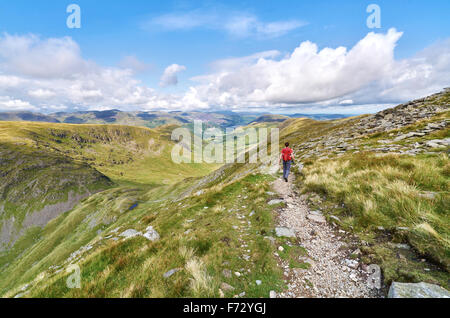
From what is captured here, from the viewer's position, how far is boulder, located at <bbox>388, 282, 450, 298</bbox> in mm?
3871

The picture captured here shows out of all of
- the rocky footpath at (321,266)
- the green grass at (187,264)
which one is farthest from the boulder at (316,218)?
the green grass at (187,264)

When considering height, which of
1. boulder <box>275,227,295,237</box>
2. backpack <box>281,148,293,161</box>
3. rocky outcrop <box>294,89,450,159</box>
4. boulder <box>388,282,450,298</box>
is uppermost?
rocky outcrop <box>294,89,450,159</box>

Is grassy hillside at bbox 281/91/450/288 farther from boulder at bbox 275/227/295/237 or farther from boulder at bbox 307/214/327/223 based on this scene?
boulder at bbox 275/227/295/237

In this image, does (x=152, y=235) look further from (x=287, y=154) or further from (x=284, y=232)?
(x=287, y=154)

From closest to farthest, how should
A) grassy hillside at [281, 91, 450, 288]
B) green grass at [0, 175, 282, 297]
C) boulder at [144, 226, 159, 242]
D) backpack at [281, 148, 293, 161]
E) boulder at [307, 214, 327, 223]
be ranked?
1. grassy hillside at [281, 91, 450, 288]
2. green grass at [0, 175, 282, 297]
3. boulder at [307, 214, 327, 223]
4. boulder at [144, 226, 159, 242]
5. backpack at [281, 148, 293, 161]

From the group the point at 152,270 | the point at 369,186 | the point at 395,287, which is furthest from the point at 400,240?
the point at 152,270

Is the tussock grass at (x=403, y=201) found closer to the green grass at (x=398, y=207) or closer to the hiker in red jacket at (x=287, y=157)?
the green grass at (x=398, y=207)

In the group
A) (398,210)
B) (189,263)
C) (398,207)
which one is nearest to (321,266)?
(398,210)

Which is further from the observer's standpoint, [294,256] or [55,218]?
[55,218]

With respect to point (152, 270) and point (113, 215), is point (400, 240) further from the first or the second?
point (113, 215)

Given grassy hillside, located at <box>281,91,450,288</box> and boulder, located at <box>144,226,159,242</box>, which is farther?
boulder, located at <box>144,226,159,242</box>

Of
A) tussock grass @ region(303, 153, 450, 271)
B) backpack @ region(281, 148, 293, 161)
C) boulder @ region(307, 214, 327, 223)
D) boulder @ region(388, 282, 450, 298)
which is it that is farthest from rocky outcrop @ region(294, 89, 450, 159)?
boulder @ region(388, 282, 450, 298)
